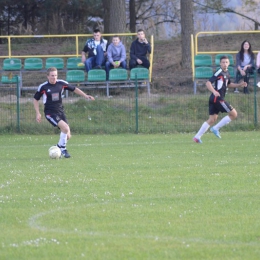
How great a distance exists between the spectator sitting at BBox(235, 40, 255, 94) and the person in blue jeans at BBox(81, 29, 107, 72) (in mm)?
4755

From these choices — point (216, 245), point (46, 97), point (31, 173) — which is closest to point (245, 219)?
point (216, 245)

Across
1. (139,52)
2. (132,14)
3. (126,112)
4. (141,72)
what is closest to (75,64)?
(139,52)

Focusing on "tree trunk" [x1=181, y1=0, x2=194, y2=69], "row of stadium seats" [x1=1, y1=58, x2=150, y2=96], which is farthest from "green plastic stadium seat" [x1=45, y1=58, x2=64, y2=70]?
"tree trunk" [x1=181, y1=0, x2=194, y2=69]

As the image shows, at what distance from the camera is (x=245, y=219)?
7.62 m

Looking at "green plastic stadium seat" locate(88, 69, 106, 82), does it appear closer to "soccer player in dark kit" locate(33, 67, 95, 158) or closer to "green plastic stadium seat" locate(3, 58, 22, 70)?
"green plastic stadium seat" locate(3, 58, 22, 70)

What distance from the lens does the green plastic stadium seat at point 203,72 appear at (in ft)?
80.7

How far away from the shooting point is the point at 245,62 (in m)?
23.9

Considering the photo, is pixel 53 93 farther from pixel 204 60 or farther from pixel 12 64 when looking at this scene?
pixel 204 60

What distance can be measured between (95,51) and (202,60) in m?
4.14

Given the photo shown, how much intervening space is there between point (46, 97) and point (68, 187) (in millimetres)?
4996

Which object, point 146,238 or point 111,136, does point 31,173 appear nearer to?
point 146,238

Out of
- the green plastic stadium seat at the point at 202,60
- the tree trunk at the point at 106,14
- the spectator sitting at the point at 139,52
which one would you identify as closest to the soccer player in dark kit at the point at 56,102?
the spectator sitting at the point at 139,52

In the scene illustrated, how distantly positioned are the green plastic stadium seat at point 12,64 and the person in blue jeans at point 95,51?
2.65 m

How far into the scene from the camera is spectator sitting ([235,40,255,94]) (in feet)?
77.4
